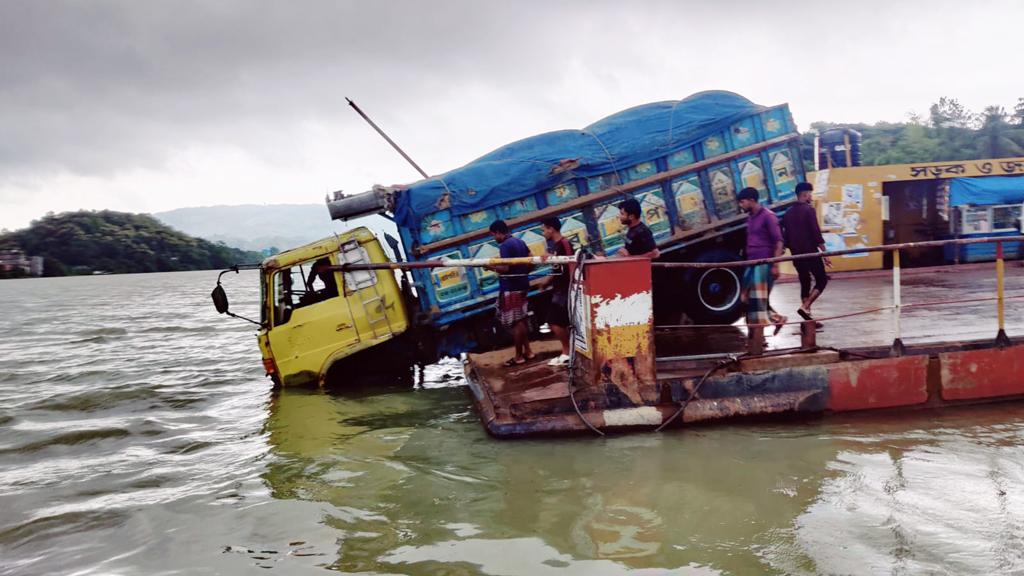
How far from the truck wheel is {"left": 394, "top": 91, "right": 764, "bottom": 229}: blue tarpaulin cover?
68.6 inches

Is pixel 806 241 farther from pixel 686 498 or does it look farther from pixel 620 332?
pixel 686 498

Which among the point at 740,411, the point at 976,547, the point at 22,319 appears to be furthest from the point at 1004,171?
the point at 22,319

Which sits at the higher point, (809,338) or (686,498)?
(809,338)

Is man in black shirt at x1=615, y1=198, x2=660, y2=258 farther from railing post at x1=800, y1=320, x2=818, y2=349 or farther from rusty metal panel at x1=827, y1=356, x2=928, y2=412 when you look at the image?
rusty metal panel at x1=827, y1=356, x2=928, y2=412

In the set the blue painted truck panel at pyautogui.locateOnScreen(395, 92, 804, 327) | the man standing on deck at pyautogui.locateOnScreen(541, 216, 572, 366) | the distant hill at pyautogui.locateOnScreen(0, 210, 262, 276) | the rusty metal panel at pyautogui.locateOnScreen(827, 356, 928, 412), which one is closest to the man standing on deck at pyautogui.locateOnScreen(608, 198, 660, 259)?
the man standing on deck at pyautogui.locateOnScreen(541, 216, 572, 366)

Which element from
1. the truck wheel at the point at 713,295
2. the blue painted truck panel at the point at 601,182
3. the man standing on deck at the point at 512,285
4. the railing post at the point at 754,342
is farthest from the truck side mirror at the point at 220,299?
the railing post at the point at 754,342

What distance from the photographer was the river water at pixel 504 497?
387 centimetres

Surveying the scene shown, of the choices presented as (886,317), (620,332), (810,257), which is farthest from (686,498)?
(886,317)

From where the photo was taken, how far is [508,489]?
4.94 m

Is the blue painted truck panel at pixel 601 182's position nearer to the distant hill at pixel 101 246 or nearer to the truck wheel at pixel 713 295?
the truck wheel at pixel 713 295

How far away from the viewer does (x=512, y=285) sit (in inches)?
293

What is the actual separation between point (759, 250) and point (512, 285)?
2.72 meters

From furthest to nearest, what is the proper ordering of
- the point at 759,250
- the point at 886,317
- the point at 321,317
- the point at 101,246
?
1. the point at 101,246
2. the point at 321,317
3. the point at 886,317
4. the point at 759,250

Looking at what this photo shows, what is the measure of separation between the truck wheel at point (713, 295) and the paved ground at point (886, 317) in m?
0.21
